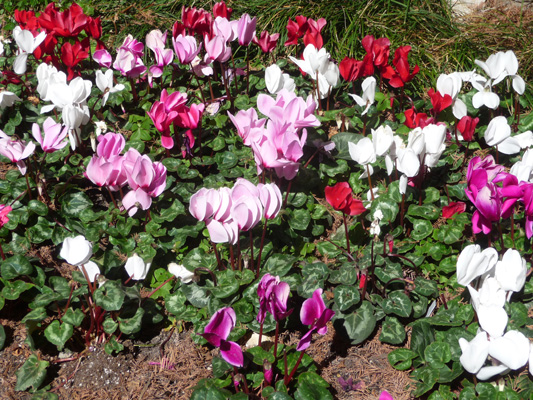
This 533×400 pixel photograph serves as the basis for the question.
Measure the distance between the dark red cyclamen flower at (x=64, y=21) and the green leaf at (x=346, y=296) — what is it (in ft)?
7.10

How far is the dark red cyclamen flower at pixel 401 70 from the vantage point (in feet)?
10.1

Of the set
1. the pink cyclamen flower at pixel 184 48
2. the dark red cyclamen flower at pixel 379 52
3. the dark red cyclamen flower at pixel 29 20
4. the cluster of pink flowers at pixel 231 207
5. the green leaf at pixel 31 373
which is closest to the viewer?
the cluster of pink flowers at pixel 231 207

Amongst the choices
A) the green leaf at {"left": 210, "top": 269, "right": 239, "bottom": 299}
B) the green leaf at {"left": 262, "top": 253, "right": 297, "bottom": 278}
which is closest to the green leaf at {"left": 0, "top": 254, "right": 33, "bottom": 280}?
the green leaf at {"left": 210, "top": 269, "right": 239, "bottom": 299}

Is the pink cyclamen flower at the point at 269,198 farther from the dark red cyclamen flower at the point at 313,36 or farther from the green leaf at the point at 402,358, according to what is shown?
the dark red cyclamen flower at the point at 313,36

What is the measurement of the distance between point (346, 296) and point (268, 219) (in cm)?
51

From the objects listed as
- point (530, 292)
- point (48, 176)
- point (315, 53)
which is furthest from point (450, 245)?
point (48, 176)

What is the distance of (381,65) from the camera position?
3225 mm

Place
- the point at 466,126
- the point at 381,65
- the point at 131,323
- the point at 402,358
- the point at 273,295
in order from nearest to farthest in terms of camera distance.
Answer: the point at 273,295 → the point at 402,358 → the point at 131,323 → the point at 466,126 → the point at 381,65

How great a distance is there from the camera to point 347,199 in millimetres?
2305

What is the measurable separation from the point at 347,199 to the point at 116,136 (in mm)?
1082

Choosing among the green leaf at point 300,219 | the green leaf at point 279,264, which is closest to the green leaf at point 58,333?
the green leaf at point 279,264

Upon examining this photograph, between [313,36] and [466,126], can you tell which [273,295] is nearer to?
[466,126]

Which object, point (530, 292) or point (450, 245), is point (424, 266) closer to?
point (450, 245)

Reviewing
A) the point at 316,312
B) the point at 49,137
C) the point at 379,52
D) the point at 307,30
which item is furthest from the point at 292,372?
the point at 307,30
